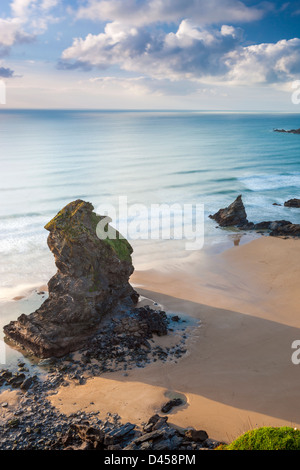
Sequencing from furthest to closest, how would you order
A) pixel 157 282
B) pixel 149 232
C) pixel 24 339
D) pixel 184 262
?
pixel 149 232
pixel 184 262
pixel 157 282
pixel 24 339

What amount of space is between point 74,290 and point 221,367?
23.0 feet

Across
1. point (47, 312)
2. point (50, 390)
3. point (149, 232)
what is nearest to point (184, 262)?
point (149, 232)

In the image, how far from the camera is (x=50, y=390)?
13.8 meters

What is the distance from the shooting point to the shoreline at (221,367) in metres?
12.4

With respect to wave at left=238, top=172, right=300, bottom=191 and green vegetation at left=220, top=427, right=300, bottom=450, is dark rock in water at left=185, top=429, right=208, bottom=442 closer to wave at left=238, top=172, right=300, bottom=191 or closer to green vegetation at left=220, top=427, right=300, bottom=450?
green vegetation at left=220, top=427, right=300, bottom=450

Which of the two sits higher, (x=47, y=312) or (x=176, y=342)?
(x=47, y=312)

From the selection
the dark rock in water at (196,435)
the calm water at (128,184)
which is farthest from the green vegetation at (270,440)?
the calm water at (128,184)

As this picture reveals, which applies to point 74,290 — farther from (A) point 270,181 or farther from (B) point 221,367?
(A) point 270,181

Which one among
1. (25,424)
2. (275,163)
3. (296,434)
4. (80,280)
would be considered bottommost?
(25,424)

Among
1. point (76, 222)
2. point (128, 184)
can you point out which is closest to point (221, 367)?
point (76, 222)

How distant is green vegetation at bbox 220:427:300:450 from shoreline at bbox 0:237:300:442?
9.71 feet

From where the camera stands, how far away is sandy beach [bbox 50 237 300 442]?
1241 centimetres

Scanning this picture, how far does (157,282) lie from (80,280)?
24.0 ft
